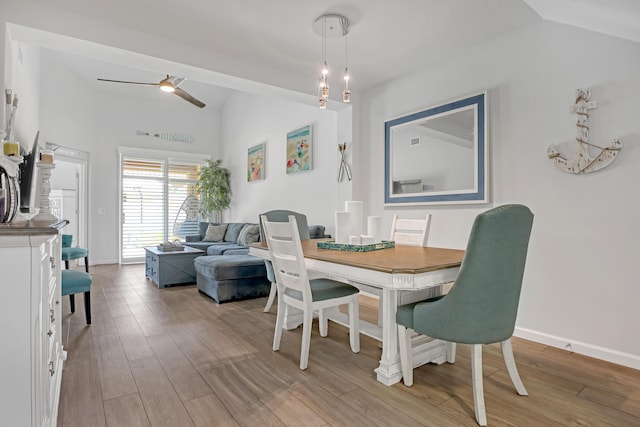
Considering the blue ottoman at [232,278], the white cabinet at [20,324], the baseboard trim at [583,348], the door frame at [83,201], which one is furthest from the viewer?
the door frame at [83,201]

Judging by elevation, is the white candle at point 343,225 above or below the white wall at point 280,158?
below

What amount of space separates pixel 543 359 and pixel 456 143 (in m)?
1.96

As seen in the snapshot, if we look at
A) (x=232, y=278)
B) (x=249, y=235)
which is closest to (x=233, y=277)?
(x=232, y=278)

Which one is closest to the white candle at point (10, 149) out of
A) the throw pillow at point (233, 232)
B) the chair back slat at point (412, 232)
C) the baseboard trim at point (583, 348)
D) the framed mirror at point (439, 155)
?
the chair back slat at point (412, 232)

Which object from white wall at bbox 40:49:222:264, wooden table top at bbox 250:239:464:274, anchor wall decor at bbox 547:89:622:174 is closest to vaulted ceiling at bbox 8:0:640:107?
anchor wall decor at bbox 547:89:622:174

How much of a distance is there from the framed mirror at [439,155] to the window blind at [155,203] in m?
5.30

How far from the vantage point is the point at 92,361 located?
2350 millimetres

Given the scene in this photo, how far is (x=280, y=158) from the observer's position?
5.87 meters

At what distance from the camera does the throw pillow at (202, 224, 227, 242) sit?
21.4 ft

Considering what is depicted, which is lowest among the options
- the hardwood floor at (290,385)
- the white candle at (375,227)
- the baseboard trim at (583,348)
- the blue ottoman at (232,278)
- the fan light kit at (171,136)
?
the hardwood floor at (290,385)

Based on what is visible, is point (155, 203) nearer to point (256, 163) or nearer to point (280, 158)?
point (256, 163)

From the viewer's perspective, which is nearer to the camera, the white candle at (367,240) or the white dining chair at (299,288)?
the white dining chair at (299,288)

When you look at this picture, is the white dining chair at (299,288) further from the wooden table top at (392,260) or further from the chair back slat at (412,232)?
the chair back slat at (412,232)

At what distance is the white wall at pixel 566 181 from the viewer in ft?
7.61
